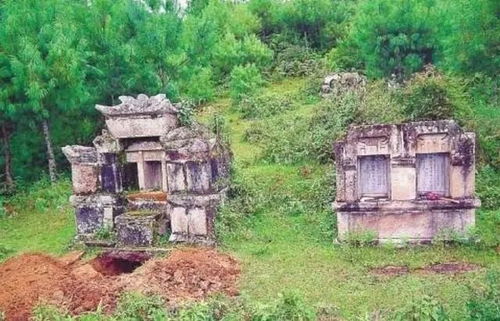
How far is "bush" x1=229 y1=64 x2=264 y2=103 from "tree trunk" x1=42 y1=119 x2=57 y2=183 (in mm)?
11178

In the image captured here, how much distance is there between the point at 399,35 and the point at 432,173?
12721 mm

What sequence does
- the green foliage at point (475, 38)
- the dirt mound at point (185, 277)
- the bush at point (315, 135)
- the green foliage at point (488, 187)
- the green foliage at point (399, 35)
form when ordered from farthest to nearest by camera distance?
the green foliage at point (399, 35) < the bush at point (315, 135) < the green foliage at point (475, 38) < the green foliage at point (488, 187) < the dirt mound at point (185, 277)

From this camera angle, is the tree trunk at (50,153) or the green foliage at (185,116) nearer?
the green foliage at (185,116)

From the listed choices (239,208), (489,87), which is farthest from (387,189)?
(489,87)

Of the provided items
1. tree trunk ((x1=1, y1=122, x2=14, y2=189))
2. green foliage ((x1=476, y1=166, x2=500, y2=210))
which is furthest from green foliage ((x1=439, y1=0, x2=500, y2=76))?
tree trunk ((x1=1, y1=122, x2=14, y2=189))

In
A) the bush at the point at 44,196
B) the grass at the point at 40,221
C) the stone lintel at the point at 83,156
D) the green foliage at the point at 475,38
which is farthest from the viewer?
the bush at the point at 44,196

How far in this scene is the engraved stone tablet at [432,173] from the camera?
491 inches

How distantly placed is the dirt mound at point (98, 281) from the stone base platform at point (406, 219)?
2394 mm

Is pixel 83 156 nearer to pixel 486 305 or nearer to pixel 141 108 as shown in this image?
pixel 141 108

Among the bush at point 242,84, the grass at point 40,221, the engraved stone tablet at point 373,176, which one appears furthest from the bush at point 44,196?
the bush at point 242,84

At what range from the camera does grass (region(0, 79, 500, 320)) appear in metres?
10.4

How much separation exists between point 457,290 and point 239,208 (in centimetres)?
543

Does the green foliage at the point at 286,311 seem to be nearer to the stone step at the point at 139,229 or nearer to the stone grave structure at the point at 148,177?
the stone grave structure at the point at 148,177

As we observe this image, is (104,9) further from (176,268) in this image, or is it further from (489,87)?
(489,87)
